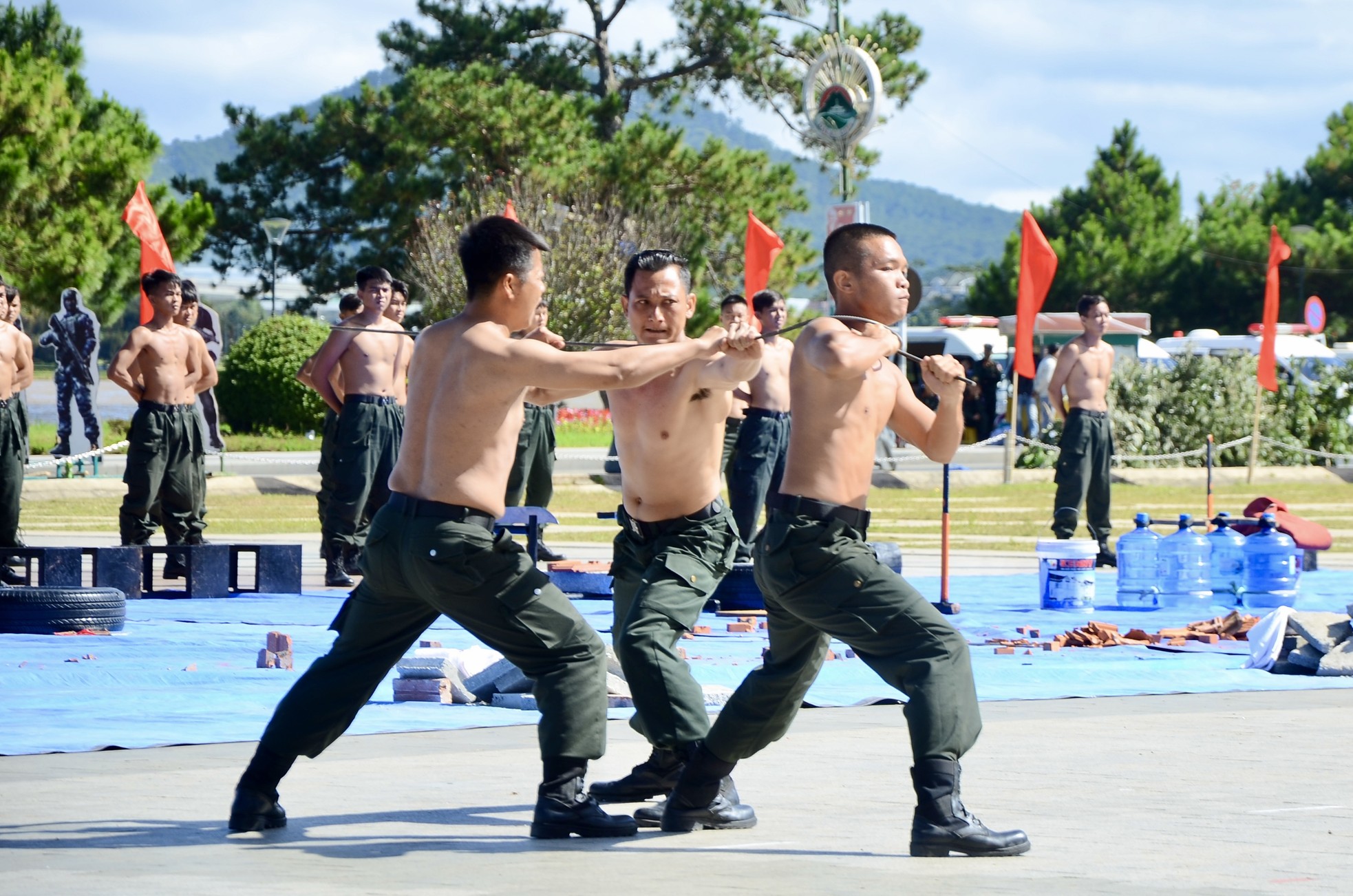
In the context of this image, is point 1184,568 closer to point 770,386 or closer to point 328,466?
point 770,386

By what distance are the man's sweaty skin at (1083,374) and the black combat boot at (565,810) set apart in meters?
10.6

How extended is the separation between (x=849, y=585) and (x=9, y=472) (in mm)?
9123

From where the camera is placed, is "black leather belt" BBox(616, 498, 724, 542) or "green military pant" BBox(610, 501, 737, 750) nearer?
"green military pant" BBox(610, 501, 737, 750)

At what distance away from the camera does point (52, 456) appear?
23.4m

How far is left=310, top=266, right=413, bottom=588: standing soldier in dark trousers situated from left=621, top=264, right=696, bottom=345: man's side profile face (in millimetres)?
7272

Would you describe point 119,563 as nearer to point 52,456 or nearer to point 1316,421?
point 52,456

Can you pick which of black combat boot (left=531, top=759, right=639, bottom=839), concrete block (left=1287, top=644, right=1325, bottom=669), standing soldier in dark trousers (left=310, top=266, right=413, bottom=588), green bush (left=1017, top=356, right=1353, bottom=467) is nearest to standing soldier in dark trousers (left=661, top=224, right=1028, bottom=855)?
black combat boot (left=531, top=759, right=639, bottom=839)

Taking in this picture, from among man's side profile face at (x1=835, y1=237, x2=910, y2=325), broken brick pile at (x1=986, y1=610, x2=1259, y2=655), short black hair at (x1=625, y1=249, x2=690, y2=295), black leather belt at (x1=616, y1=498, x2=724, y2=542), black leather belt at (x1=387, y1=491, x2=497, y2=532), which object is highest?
short black hair at (x1=625, y1=249, x2=690, y2=295)

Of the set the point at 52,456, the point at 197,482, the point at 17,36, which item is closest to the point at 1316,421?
the point at 52,456

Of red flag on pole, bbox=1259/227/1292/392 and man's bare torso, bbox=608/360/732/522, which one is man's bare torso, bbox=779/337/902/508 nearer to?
man's bare torso, bbox=608/360/732/522

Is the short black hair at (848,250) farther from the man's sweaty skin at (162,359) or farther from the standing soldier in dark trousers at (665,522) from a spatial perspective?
the man's sweaty skin at (162,359)

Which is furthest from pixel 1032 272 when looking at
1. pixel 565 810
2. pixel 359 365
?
pixel 565 810

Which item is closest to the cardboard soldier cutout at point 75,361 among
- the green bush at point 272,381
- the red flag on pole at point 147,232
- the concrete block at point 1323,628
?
the red flag on pole at point 147,232

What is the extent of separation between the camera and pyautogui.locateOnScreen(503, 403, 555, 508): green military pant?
48.2 ft
